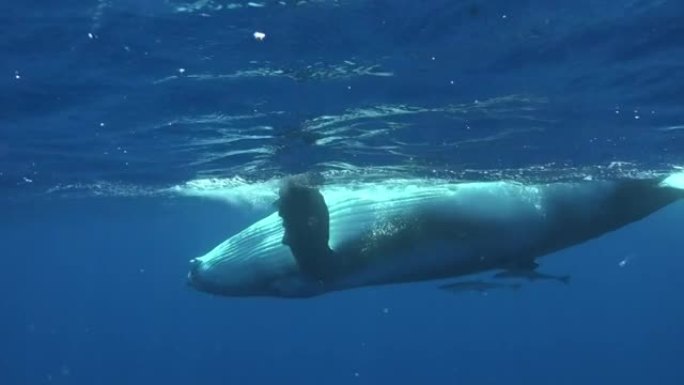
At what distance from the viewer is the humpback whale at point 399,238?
7.39 metres

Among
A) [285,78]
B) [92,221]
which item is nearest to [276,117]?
[285,78]

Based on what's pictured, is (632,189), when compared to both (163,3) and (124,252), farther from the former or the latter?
(124,252)

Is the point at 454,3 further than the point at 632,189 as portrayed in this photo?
Yes

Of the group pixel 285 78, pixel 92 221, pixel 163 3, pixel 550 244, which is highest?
pixel 163 3

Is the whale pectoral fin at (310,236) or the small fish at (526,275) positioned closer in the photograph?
the whale pectoral fin at (310,236)

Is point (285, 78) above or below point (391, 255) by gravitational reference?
above

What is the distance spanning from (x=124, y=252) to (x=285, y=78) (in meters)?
77.9

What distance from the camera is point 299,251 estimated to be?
7.21 meters

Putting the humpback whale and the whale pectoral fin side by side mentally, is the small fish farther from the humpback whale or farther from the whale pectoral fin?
the whale pectoral fin

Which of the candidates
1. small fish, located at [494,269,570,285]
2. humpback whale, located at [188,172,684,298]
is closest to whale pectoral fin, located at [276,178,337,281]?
humpback whale, located at [188,172,684,298]

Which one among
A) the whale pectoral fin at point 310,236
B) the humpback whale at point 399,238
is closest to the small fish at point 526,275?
the humpback whale at point 399,238

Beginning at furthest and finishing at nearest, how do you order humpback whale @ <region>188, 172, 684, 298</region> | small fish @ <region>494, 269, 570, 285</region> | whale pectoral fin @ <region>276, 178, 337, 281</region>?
1. small fish @ <region>494, 269, 570, 285</region>
2. humpback whale @ <region>188, 172, 684, 298</region>
3. whale pectoral fin @ <region>276, 178, 337, 281</region>

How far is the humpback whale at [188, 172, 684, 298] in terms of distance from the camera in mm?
7387

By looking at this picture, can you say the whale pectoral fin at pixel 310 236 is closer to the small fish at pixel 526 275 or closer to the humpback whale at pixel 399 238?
the humpback whale at pixel 399 238
